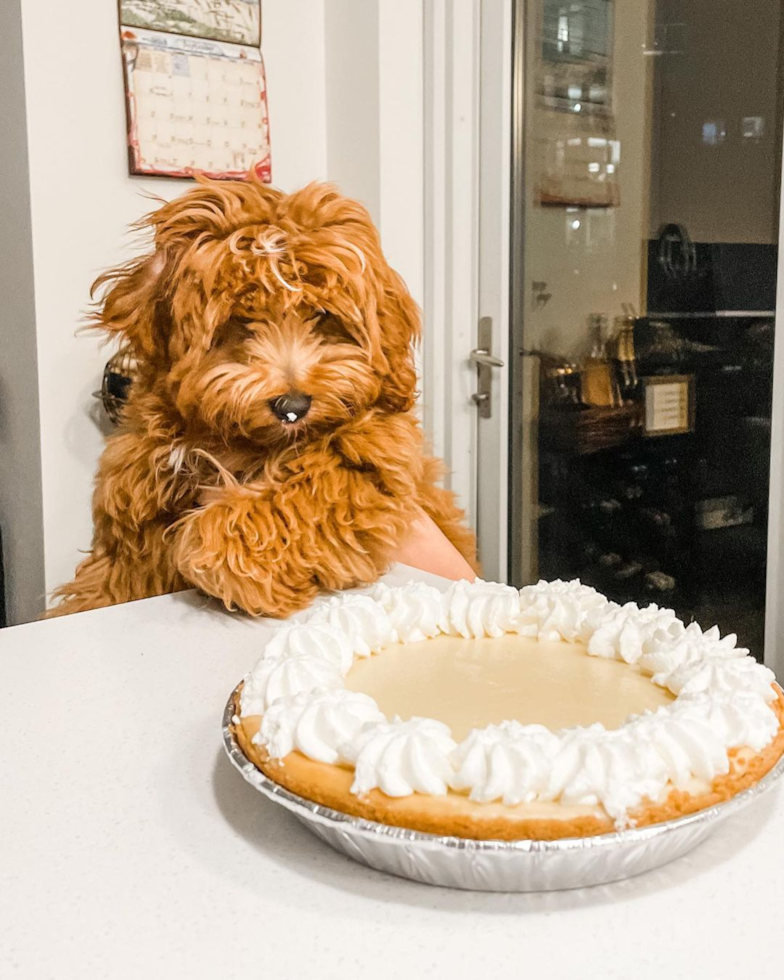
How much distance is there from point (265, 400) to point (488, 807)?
2.20 feet

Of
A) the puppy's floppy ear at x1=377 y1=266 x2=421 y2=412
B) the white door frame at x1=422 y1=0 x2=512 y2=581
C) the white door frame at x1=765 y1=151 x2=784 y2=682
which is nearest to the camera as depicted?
the puppy's floppy ear at x1=377 y1=266 x2=421 y2=412

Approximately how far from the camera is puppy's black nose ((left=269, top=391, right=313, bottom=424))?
111 cm

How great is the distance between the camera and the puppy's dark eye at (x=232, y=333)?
1.14m

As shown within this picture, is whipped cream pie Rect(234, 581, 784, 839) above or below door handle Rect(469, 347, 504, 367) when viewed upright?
below

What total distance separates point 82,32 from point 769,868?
1710mm

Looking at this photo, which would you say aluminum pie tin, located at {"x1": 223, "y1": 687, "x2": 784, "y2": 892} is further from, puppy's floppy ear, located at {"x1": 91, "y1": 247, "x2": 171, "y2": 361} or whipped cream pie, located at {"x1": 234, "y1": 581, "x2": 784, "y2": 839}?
puppy's floppy ear, located at {"x1": 91, "y1": 247, "x2": 171, "y2": 361}

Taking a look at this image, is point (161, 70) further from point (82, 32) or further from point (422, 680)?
point (422, 680)

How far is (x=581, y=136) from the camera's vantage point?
6.43ft

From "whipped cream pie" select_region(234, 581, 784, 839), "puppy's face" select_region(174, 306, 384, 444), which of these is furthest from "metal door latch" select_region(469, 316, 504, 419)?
"whipped cream pie" select_region(234, 581, 784, 839)

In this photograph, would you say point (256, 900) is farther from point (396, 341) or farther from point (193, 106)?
point (193, 106)

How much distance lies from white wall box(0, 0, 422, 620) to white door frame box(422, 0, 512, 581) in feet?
0.21

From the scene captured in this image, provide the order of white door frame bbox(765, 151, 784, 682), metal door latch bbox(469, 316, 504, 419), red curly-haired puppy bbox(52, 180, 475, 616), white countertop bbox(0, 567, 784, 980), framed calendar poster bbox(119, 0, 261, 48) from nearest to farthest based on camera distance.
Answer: white countertop bbox(0, 567, 784, 980) → red curly-haired puppy bbox(52, 180, 475, 616) → white door frame bbox(765, 151, 784, 682) → framed calendar poster bbox(119, 0, 261, 48) → metal door latch bbox(469, 316, 504, 419)

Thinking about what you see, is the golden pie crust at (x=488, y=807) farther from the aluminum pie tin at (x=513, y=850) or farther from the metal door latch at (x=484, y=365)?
the metal door latch at (x=484, y=365)

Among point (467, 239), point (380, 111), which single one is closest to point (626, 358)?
point (467, 239)
